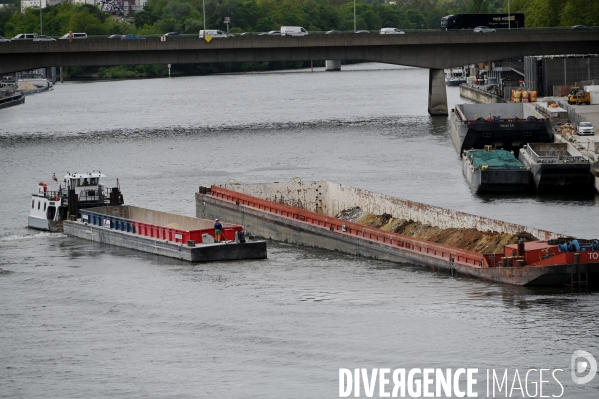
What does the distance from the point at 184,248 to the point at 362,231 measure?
6.61 m

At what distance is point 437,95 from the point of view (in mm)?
117750

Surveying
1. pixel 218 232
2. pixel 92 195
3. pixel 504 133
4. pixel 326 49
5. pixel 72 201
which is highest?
pixel 326 49

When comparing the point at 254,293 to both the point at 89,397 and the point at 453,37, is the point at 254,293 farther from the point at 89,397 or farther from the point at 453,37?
the point at 453,37

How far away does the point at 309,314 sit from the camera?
38750mm

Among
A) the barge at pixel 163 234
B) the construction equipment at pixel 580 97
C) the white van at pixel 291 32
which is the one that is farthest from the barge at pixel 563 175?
the white van at pixel 291 32

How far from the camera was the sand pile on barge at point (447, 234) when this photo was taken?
4487cm

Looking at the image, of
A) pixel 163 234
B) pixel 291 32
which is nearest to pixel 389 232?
pixel 163 234

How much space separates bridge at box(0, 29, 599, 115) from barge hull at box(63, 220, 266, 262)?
54742 millimetres

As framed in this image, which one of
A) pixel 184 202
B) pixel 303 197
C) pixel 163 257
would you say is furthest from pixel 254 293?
pixel 184 202

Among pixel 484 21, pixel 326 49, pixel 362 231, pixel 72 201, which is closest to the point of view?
pixel 362 231

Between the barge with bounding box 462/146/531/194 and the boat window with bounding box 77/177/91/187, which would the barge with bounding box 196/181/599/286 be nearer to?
the boat window with bounding box 77/177/91/187

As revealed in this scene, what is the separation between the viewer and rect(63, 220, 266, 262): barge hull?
4694 centimetres

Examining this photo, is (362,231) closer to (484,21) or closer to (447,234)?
(447,234)

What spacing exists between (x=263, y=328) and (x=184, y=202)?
88.6 feet
